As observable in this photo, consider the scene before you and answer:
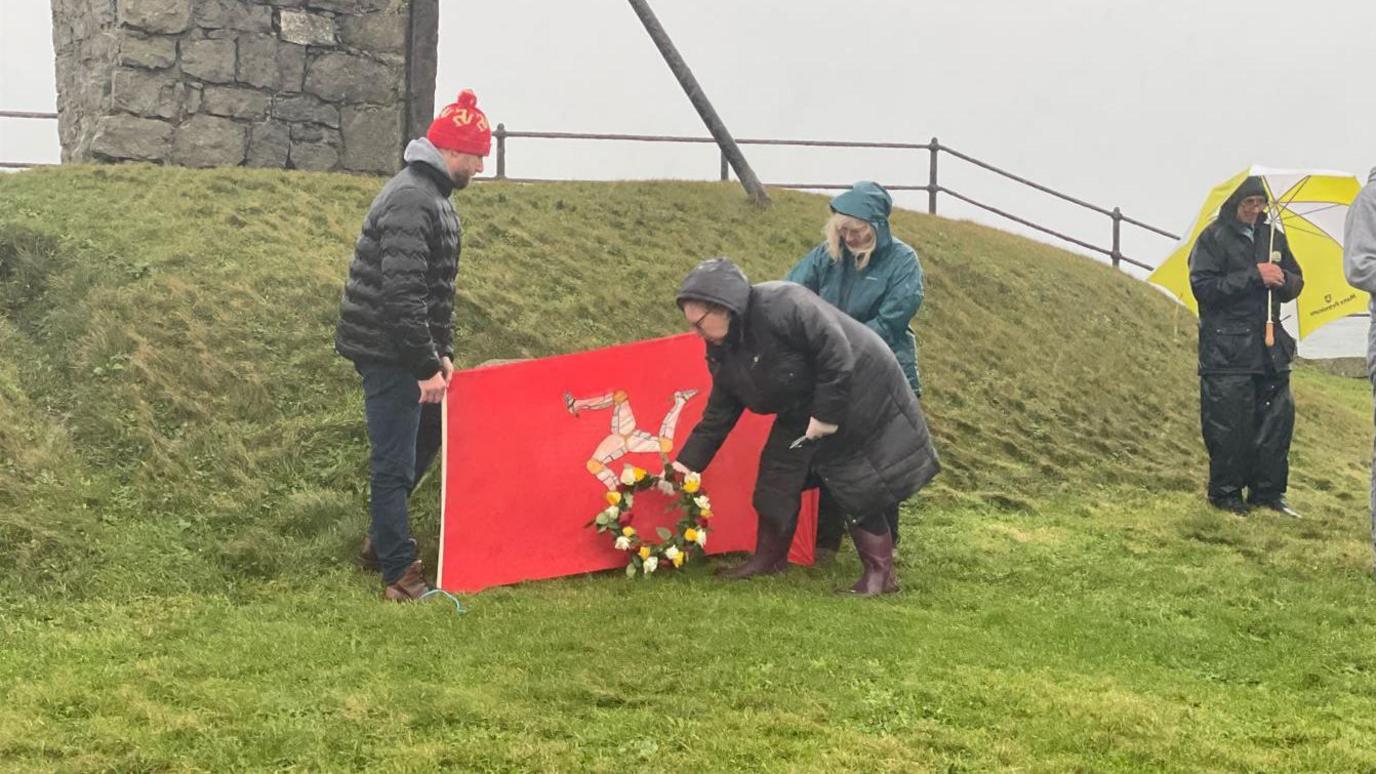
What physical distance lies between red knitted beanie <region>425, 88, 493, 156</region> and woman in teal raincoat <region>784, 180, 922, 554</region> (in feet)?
4.61

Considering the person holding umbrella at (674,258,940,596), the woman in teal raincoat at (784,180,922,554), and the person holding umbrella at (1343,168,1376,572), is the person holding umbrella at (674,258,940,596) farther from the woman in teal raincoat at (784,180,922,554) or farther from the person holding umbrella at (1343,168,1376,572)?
the person holding umbrella at (1343,168,1376,572)

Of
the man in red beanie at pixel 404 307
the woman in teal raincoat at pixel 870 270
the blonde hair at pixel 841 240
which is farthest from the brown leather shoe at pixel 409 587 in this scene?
the blonde hair at pixel 841 240

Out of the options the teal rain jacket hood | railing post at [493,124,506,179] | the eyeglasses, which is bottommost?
the eyeglasses

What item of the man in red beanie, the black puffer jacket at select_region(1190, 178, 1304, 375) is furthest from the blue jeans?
the black puffer jacket at select_region(1190, 178, 1304, 375)

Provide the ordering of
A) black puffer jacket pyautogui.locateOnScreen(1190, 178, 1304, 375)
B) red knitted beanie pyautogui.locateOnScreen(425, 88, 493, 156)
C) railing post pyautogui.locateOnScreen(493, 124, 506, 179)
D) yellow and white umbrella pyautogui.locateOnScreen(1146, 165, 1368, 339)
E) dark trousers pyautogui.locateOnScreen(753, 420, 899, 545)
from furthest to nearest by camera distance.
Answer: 1. railing post pyautogui.locateOnScreen(493, 124, 506, 179)
2. yellow and white umbrella pyautogui.locateOnScreen(1146, 165, 1368, 339)
3. black puffer jacket pyautogui.locateOnScreen(1190, 178, 1304, 375)
4. dark trousers pyautogui.locateOnScreen(753, 420, 899, 545)
5. red knitted beanie pyautogui.locateOnScreen(425, 88, 493, 156)

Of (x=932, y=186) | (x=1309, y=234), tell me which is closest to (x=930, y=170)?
(x=932, y=186)

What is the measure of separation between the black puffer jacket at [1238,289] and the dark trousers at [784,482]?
9.40 ft

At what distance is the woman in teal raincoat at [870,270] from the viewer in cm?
491

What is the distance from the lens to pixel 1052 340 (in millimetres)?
10398

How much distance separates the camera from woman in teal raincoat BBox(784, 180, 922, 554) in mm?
4906

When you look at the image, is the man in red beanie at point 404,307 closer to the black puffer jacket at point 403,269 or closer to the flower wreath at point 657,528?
the black puffer jacket at point 403,269

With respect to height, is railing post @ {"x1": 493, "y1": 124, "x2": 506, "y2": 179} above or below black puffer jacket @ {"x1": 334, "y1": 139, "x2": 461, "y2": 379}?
above

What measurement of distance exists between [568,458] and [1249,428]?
3982 mm

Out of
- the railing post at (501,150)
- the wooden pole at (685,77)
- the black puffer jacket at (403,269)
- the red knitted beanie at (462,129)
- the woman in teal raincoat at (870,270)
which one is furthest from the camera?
the railing post at (501,150)
